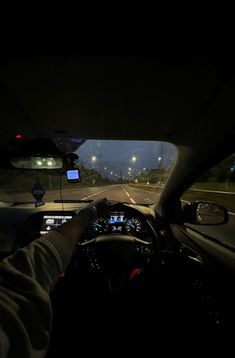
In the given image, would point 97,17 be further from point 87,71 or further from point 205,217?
point 205,217

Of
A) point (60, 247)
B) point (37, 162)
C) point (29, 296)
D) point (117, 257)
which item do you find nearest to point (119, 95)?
point (37, 162)

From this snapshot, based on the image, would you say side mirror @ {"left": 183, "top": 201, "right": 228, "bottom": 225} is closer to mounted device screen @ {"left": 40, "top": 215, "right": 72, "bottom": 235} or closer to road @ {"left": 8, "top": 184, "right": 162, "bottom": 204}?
road @ {"left": 8, "top": 184, "right": 162, "bottom": 204}

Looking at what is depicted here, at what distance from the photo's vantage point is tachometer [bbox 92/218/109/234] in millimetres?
4105

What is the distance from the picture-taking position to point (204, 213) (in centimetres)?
399

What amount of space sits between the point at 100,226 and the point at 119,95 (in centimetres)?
198

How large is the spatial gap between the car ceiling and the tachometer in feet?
5.70

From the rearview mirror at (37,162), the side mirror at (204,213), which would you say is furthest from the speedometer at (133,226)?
the rearview mirror at (37,162)

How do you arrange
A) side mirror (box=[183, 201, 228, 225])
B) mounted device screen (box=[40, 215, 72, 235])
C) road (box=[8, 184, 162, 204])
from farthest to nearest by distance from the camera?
road (box=[8, 184, 162, 204]) → mounted device screen (box=[40, 215, 72, 235]) → side mirror (box=[183, 201, 228, 225])

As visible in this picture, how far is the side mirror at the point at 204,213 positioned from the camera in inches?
142

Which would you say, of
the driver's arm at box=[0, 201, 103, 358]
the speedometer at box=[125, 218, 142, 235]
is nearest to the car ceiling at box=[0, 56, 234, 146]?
the speedometer at box=[125, 218, 142, 235]

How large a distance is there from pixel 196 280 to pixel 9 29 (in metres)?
3.71

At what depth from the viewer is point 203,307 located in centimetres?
325

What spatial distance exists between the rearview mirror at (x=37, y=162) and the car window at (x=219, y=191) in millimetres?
2033

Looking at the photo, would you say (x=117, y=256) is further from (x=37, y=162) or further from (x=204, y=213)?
(x=37, y=162)
